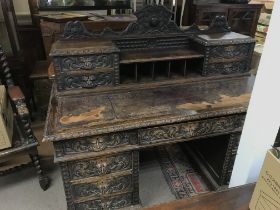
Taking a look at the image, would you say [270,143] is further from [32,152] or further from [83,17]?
[83,17]

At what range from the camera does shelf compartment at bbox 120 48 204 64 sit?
1.44 m

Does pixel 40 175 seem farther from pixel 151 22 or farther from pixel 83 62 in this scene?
pixel 151 22

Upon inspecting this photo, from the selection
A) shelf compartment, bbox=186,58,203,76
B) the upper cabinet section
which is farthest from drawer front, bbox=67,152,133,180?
shelf compartment, bbox=186,58,203,76

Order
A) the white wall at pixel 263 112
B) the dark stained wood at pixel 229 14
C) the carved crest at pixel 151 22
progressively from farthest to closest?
the dark stained wood at pixel 229 14 < the carved crest at pixel 151 22 < the white wall at pixel 263 112

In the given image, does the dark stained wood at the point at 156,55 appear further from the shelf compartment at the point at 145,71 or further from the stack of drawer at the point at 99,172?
the stack of drawer at the point at 99,172

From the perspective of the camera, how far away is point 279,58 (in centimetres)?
85

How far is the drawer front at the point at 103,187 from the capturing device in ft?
4.40

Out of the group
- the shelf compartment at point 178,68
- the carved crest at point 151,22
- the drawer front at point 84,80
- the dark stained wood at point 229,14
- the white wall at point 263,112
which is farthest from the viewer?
the dark stained wood at point 229,14

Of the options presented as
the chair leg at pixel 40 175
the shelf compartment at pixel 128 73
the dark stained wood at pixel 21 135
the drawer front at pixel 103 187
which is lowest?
the chair leg at pixel 40 175

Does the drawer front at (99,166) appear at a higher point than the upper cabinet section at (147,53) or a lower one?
lower

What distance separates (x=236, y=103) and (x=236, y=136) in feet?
0.73

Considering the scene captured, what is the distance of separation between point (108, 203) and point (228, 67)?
1139 millimetres

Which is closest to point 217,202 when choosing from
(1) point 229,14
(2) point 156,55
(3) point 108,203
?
(3) point 108,203

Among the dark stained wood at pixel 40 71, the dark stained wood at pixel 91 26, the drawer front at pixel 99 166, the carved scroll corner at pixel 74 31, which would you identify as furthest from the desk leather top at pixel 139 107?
the dark stained wood at pixel 40 71
